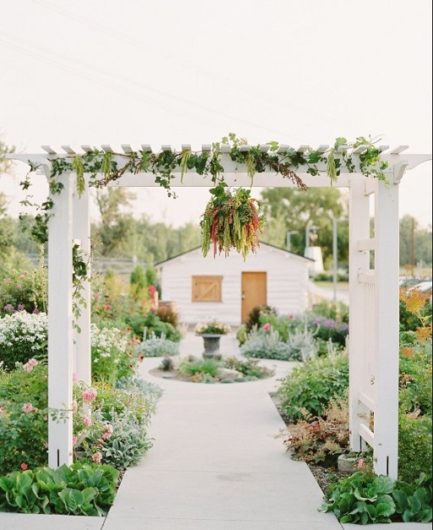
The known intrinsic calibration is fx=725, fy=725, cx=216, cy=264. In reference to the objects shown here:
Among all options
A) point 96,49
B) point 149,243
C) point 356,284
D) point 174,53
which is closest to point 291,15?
point 174,53

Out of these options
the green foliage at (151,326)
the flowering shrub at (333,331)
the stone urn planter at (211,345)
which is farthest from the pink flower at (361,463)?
the green foliage at (151,326)

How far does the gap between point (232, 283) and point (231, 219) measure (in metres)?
20.4

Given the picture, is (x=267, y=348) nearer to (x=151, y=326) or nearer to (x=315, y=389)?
(x=151, y=326)

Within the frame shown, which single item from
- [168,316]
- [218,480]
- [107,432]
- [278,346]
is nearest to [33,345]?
[107,432]

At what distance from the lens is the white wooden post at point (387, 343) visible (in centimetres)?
651

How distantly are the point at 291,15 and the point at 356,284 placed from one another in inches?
267

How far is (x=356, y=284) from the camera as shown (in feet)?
26.2

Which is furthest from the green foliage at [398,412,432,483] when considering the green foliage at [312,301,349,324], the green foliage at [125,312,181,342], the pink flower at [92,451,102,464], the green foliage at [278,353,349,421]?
the green foliage at [312,301,349,324]

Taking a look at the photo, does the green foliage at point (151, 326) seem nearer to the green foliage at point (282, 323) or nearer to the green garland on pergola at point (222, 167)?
the green foliage at point (282, 323)

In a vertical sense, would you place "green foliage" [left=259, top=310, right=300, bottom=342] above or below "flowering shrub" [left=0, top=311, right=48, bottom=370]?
below

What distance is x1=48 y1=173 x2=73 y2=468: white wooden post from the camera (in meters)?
6.61

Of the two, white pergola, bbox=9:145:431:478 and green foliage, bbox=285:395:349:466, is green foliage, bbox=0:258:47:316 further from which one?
white pergola, bbox=9:145:431:478

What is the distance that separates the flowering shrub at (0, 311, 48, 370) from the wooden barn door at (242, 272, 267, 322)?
17174 millimetres

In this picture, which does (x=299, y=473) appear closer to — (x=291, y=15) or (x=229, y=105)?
(x=291, y=15)
